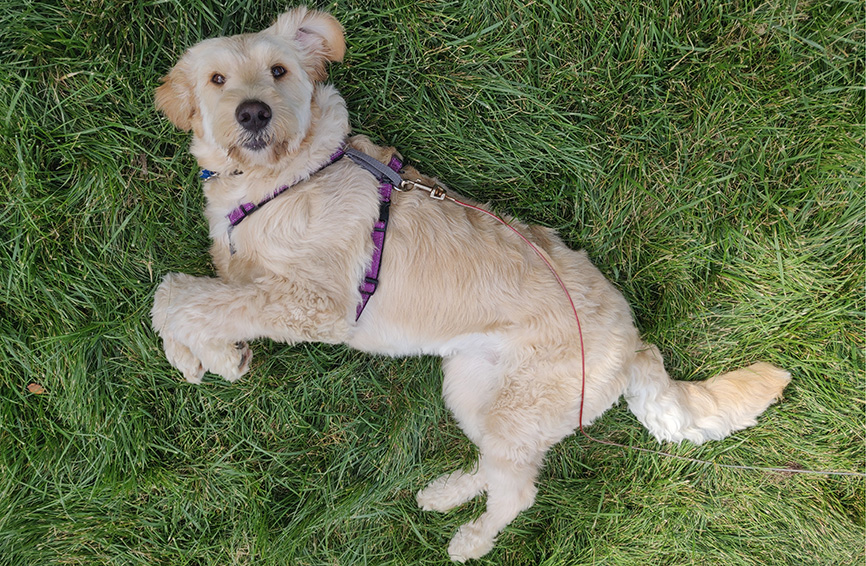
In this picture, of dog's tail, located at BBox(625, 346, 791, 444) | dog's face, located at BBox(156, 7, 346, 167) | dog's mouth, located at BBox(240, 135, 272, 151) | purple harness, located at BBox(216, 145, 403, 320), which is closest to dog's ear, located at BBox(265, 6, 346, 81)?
dog's face, located at BBox(156, 7, 346, 167)

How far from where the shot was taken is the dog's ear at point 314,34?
9.20 ft

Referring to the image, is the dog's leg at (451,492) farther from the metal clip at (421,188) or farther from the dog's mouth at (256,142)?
the dog's mouth at (256,142)

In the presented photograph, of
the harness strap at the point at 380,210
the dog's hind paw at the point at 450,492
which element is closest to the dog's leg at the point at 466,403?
the dog's hind paw at the point at 450,492

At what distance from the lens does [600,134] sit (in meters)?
3.61

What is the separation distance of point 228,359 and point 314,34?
1.99 metres

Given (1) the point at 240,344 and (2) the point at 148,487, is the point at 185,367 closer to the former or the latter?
(1) the point at 240,344

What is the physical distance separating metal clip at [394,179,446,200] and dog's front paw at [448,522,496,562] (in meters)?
2.41

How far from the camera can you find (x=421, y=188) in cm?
297

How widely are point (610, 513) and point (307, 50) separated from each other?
3999mm

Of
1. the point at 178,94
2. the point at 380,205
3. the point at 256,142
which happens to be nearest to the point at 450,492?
the point at 380,205

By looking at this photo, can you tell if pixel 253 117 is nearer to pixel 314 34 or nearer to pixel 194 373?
pixel 314 34

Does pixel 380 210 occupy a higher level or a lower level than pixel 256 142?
lower

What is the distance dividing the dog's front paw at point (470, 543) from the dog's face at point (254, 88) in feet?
9.64

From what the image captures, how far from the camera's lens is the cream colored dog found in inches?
104
